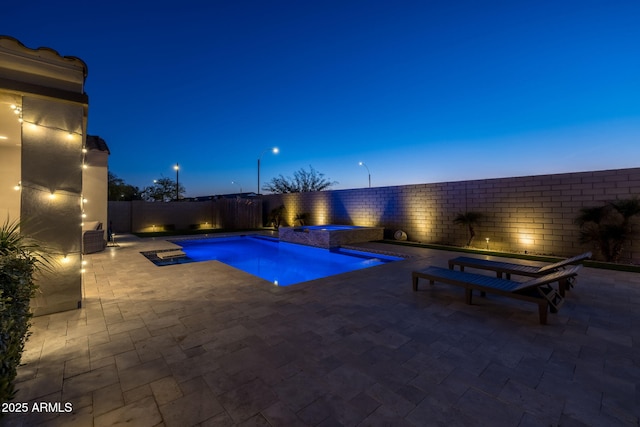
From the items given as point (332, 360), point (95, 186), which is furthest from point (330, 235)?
point (95, 186)

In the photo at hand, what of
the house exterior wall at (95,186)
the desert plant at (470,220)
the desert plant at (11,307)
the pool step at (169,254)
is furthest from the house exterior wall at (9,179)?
the desert plant at (470,220)

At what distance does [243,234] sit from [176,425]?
1319 cm

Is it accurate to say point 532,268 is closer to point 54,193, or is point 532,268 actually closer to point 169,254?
point 54,193

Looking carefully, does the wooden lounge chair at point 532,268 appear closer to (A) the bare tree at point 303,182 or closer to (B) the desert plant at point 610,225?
(B) the desert plant at point 610,225

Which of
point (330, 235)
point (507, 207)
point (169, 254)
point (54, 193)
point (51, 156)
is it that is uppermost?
point (51, 156)

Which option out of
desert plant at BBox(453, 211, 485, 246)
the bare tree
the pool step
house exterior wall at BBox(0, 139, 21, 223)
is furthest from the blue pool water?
the bare tree

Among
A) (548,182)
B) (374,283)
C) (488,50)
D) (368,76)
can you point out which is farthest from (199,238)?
(488,50)

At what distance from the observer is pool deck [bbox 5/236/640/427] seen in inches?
73.0

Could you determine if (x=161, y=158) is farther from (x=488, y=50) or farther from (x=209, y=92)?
(x=488, y=50)

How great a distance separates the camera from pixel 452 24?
9797 mm

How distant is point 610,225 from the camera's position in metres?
6.79

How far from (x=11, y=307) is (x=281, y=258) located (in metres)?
7.63

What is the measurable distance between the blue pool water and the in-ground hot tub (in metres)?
0.28

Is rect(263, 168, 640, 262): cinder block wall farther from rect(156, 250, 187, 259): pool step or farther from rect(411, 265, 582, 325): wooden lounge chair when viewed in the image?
rect(156, 250, 187, 259): pool step
